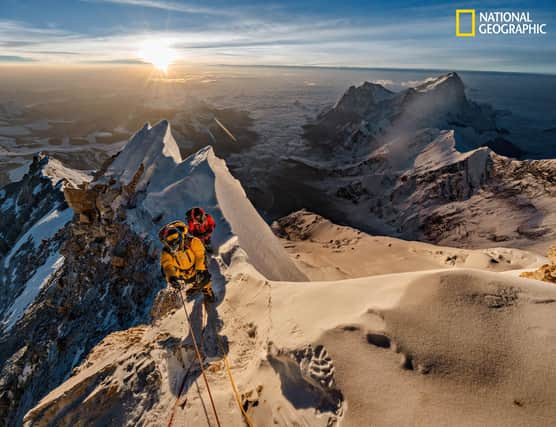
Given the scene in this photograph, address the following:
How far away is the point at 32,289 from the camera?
1689 cm

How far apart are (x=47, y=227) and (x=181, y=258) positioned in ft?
82.3

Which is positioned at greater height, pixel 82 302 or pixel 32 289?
pixel 82 302

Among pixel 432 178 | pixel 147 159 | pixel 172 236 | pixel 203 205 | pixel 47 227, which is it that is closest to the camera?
pixel 172 236

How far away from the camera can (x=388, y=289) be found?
4941 mm

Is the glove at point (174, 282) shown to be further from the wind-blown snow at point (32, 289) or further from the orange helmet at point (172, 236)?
the wind-blown snow at point (32, 289)

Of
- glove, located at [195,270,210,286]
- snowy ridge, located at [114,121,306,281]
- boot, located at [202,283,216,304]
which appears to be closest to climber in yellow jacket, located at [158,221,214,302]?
glove, located at [195,270,210,286]

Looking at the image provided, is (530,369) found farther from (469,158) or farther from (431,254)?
(469,158)

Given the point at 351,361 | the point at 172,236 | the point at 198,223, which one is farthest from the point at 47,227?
the point at 351,361

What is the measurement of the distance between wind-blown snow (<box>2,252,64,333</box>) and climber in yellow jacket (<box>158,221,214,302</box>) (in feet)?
47.1

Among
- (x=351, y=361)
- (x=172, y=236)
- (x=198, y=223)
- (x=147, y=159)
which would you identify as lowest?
(x=351, y=361)

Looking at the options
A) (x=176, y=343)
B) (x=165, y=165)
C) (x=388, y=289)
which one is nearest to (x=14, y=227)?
(x=165, y=165)

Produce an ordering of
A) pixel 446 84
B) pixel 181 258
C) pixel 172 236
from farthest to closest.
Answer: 1. pixel 446 84
2. pixel 181 258
3. pixel 172 236

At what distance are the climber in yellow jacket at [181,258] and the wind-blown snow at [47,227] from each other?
22136 millimetres

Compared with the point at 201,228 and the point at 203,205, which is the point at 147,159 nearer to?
the point at 203,205
